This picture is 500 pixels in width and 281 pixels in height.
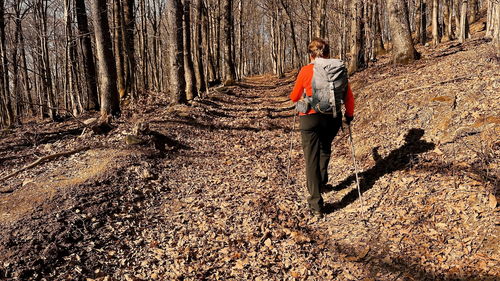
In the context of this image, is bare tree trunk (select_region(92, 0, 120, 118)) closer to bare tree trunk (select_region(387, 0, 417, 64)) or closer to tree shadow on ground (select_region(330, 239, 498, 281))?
tree shadow on ground (select_region(330, 239, 498, 281))

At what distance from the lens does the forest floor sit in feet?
11.8

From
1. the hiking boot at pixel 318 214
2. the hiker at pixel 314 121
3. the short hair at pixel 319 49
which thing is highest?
the short hair at pixel 319 49

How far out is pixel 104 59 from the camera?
9664 mm

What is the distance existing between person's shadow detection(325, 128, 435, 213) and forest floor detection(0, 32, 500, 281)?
→ 0.09 feet

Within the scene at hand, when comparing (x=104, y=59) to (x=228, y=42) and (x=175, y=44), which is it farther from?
(x=228, y=42)

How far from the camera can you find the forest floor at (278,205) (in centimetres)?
358

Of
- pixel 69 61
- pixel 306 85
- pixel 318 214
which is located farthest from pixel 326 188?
pixel 69 61

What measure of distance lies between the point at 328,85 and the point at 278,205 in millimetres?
2057

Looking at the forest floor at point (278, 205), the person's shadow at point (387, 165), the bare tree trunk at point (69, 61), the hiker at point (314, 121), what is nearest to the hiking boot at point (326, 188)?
the person's shadow at point (387, 165)

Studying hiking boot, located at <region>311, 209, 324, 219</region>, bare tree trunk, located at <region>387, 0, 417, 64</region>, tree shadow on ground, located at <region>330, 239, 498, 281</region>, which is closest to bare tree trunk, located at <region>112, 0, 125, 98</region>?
bare tree trunk, located at <region>387, 0, 417, 64</region>

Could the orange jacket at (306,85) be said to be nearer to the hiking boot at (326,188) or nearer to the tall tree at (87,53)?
the hiking boot at (326,188)

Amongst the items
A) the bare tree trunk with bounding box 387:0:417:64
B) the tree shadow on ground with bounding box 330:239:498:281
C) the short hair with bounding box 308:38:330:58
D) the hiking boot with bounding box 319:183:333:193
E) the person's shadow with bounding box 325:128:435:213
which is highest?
the bare tree trunk with bounding box 387:0:417:64

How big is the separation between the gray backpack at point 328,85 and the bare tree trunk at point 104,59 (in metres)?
7.27

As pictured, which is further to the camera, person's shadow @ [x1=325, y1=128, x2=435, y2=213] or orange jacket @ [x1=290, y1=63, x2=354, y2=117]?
person's shadow @ [x1=325, y1=128, x2=435, y2=213]
